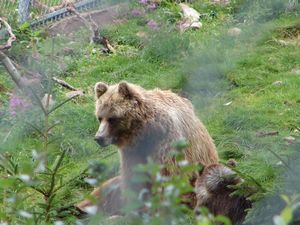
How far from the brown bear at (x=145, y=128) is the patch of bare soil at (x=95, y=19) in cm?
479

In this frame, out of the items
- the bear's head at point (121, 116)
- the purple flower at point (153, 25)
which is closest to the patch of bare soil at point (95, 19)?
the purple flower at point (153, 25)

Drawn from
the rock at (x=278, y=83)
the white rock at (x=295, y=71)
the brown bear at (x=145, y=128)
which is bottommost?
the white rock at (x=295, y=71)

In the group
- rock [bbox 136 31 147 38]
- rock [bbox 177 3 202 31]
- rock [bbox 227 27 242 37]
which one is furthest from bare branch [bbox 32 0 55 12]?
rock [bbox 227 27 242 37]

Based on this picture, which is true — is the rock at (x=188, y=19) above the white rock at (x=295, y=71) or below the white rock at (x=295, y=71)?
below

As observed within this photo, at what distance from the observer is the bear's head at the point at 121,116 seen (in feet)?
22.1

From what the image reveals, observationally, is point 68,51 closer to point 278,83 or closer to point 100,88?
point 278,83

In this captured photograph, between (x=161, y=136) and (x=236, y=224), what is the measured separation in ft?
3.84

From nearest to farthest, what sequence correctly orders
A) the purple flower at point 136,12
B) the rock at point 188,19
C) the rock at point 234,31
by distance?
the rock at point 234,31
the rock at point 188,19
the purple flower at point 136,12

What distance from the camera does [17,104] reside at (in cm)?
884

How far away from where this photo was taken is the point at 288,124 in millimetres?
8523

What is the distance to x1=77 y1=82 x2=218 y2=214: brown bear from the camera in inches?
260

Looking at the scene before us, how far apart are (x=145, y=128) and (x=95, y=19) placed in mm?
5453

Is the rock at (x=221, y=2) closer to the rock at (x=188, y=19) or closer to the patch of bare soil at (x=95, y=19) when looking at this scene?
the rock at (x=188, y=19)

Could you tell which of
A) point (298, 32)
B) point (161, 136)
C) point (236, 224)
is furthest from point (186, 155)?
point (298, 32)
